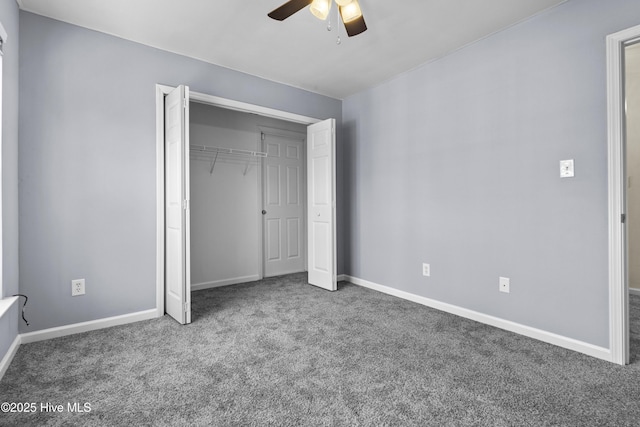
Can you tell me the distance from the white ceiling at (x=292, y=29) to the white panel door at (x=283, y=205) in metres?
1.52

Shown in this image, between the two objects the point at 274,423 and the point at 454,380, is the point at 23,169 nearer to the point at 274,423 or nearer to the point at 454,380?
the point at 274,423

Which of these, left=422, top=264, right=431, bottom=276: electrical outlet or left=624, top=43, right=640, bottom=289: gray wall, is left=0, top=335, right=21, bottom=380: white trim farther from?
left=624, top=43, right=640, bottom=289: gray wall

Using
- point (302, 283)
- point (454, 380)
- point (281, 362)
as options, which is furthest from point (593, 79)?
point (302, 283)

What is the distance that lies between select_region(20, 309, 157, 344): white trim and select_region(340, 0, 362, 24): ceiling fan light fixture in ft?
9.30

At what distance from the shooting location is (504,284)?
268 centimetres

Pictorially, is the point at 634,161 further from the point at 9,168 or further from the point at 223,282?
the point at 9,168

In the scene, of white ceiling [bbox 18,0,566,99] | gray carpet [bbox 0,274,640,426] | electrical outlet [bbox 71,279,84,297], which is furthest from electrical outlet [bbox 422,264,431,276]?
electrical outlet [bbox 71,279,84,297]

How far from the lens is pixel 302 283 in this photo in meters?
4.26

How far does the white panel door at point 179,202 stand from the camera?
Result: 275 centimetres

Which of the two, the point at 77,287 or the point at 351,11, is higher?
the point at 351,11

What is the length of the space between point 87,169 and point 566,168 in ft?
12.1

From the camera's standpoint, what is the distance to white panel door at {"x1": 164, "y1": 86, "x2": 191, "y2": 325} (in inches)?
108

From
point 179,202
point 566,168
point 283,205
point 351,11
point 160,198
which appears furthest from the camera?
point 283,205

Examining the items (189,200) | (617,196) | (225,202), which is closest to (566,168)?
(617,196)
